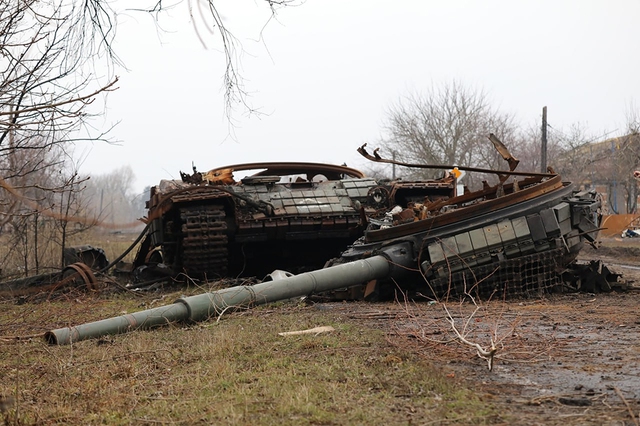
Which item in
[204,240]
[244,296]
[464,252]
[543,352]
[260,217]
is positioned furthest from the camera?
[260,217]

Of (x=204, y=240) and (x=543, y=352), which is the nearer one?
(x=543, y=352)

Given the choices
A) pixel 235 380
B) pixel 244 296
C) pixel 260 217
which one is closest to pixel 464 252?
pixel 244 296

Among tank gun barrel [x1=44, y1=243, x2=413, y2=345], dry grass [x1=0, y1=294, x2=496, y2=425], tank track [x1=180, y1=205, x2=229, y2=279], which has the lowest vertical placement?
dry grass [x1=0, y1=294, x2=496, y2=425]

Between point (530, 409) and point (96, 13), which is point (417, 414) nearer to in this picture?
point (530, 409)

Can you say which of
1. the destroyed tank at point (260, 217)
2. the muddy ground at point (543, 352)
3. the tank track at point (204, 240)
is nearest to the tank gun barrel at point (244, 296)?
the muddy ground at point (543, 352)

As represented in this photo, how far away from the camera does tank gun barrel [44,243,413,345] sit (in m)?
6.84

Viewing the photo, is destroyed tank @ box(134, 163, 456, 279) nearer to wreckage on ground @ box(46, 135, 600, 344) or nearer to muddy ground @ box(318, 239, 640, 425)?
wreckage on ground @ box(46, 135, 600, 344)

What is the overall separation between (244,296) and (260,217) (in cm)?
424

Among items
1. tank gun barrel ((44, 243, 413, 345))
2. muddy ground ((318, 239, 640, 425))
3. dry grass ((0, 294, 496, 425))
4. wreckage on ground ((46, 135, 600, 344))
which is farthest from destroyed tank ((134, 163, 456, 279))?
dry grass ((0, 294, 496, 425))

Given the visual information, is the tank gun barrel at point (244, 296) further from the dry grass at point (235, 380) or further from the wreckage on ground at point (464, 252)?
the dry grass at point (235, 380)

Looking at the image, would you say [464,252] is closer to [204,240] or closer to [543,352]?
[543,352]

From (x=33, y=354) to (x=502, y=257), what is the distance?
4874 millimetres

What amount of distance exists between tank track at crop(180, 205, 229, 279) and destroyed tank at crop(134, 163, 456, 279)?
0.05ft

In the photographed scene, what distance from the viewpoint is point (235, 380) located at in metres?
4.84
